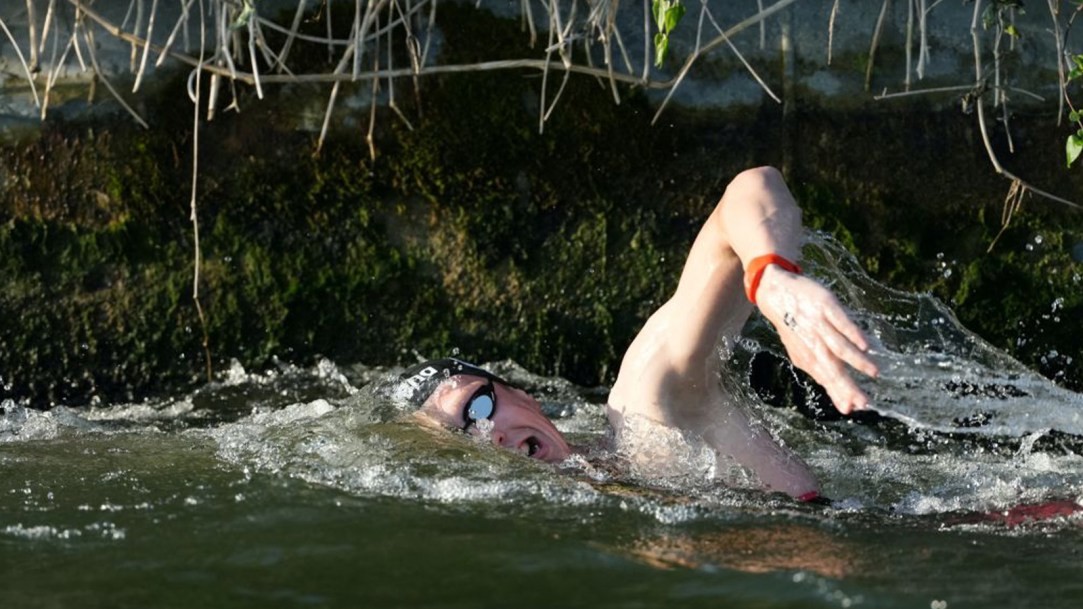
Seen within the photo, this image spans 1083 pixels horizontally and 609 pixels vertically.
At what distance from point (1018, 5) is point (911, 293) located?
111 centimetres

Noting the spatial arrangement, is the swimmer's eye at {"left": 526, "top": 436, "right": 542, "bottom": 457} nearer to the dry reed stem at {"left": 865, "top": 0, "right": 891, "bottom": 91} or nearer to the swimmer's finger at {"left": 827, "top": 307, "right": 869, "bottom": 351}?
the swimmer's finger at {"left": 827, "top": 307, "right": 869, "bottom": 351}

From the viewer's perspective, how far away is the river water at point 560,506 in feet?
11.0

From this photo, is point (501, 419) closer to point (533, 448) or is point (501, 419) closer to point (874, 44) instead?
point (533, 448)

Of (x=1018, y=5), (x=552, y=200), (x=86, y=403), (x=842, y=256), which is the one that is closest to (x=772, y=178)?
(x=842, y=256)

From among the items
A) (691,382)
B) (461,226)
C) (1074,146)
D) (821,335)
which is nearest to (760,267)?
(821,335)

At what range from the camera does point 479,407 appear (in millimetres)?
4637

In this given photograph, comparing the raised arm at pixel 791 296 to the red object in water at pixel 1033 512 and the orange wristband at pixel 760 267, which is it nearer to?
the orange wristband at pixel 760 267

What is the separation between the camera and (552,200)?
5875 mm

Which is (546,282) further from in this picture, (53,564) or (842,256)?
(53,564)

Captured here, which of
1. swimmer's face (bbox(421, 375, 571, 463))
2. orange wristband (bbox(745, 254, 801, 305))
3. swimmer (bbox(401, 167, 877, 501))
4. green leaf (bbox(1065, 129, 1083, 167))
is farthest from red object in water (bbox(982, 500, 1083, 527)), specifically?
green leaf (bbox(1065, 129, 1083, 167))

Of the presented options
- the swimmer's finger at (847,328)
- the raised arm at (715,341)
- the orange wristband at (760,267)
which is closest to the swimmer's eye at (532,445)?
the raised arm at (715,341)

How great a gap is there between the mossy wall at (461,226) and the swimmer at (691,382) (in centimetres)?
111

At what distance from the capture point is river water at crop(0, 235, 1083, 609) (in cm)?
334

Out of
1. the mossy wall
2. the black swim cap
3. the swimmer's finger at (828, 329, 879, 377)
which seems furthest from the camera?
the mossy wall
